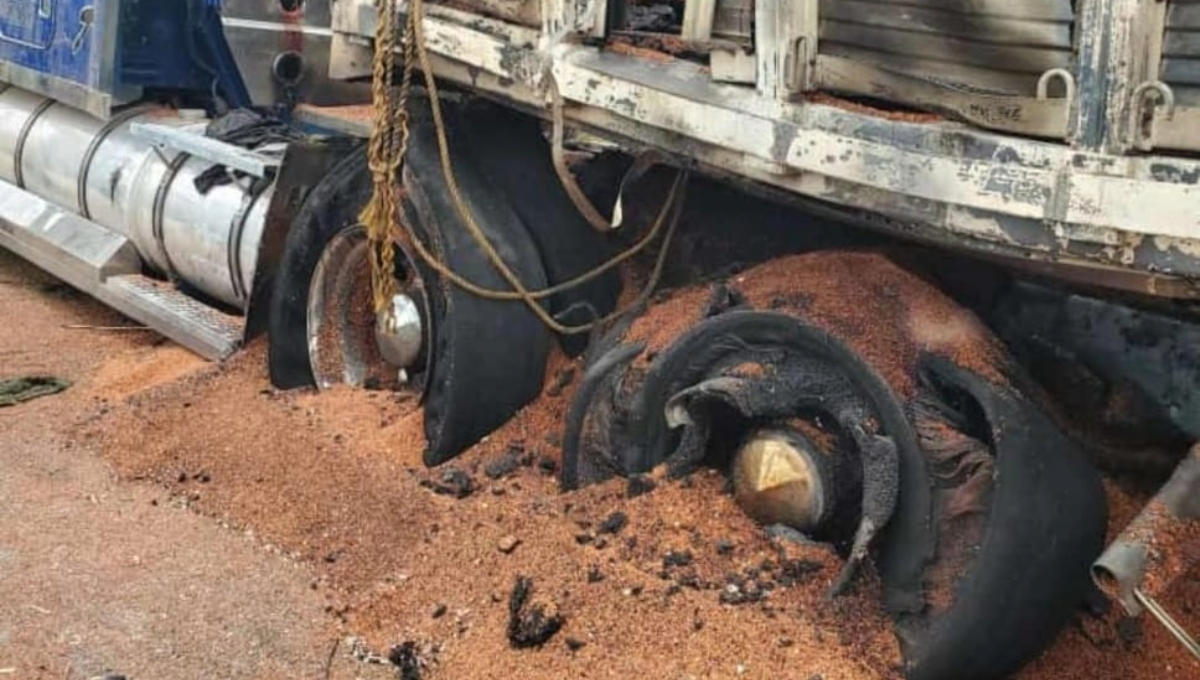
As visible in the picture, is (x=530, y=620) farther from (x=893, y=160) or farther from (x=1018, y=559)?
(x=893, y=160)

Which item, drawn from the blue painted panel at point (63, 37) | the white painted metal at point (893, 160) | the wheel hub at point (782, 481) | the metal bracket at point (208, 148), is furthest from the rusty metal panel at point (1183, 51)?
the blue painted panel at point (63, 37)

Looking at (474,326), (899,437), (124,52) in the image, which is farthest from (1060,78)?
(124,52)

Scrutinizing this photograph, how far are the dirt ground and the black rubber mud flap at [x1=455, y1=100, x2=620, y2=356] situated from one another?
208 millimetres

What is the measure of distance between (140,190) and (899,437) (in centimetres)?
429

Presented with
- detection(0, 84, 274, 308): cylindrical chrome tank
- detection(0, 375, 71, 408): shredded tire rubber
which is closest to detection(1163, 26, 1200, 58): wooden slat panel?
detection(0, 84, 274, 308): cylindrical chrome tank

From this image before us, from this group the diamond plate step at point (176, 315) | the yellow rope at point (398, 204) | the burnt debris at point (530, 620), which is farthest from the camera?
the diamond plate step at point (176, 315)

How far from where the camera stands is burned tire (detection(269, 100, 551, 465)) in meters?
4.63

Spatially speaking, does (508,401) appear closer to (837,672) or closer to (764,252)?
(764,252)

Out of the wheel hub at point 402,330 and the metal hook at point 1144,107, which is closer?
the metal hook at point 1144,107

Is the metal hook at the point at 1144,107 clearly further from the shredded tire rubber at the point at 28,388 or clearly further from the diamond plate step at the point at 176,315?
the shredded tire rubber at the point at 28,388

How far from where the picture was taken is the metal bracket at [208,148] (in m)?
6.01

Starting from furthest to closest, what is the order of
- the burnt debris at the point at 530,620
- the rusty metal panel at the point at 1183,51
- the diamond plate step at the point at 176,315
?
the diamond plate step at the point at 176,315 → the burnt debris at the point at 530,620 → the rusty metal panel at the point at 1183,51

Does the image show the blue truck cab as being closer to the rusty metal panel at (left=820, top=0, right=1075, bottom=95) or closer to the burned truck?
the burned truck

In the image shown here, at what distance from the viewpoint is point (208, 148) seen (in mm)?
6223
